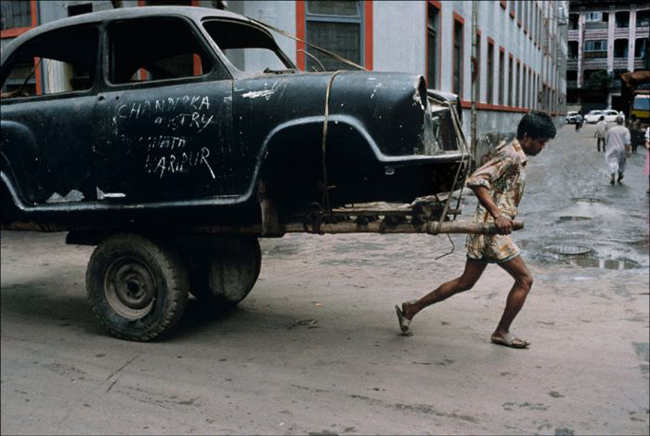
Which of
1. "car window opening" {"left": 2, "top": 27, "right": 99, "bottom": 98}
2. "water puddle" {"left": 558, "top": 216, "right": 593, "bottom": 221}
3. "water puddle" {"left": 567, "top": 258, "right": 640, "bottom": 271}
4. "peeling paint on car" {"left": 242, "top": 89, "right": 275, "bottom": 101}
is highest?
"car window opening" {"left": 2, "top": 27, "right": 99, "bottom": 98}

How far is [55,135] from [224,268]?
5.70 ft

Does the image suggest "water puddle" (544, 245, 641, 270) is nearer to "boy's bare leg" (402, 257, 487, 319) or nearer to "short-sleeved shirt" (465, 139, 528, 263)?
"boy's bare leg" (402, 257, 487, 319)

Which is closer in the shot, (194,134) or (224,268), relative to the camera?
(194,134)

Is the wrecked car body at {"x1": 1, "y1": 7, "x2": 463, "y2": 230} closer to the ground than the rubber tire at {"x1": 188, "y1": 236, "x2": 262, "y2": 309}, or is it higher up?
higher up

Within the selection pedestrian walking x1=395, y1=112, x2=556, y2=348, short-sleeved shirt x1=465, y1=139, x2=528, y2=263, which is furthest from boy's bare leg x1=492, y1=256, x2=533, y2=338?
short-sleeved shirt x1=465, y1=139, x2=528, y2=263

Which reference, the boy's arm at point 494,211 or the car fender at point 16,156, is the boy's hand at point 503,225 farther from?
the car fender at point 16,156

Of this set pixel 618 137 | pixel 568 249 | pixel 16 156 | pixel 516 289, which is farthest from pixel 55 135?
pixel 618 137

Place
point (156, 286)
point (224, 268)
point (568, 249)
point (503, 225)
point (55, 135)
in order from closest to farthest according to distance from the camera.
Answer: point (503, 225)
point (55, 135)
point (156, 286)
point (224, 268)
point (568, 249)

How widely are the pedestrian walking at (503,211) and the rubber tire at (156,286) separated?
1.75 m

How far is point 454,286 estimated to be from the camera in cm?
535

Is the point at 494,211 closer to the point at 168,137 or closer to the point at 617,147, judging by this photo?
the point at 168,137

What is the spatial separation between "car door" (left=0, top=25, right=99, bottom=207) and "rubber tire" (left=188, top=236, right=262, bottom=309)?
1186 millimetres

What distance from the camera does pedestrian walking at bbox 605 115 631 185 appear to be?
619 inches

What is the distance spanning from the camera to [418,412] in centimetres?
422
